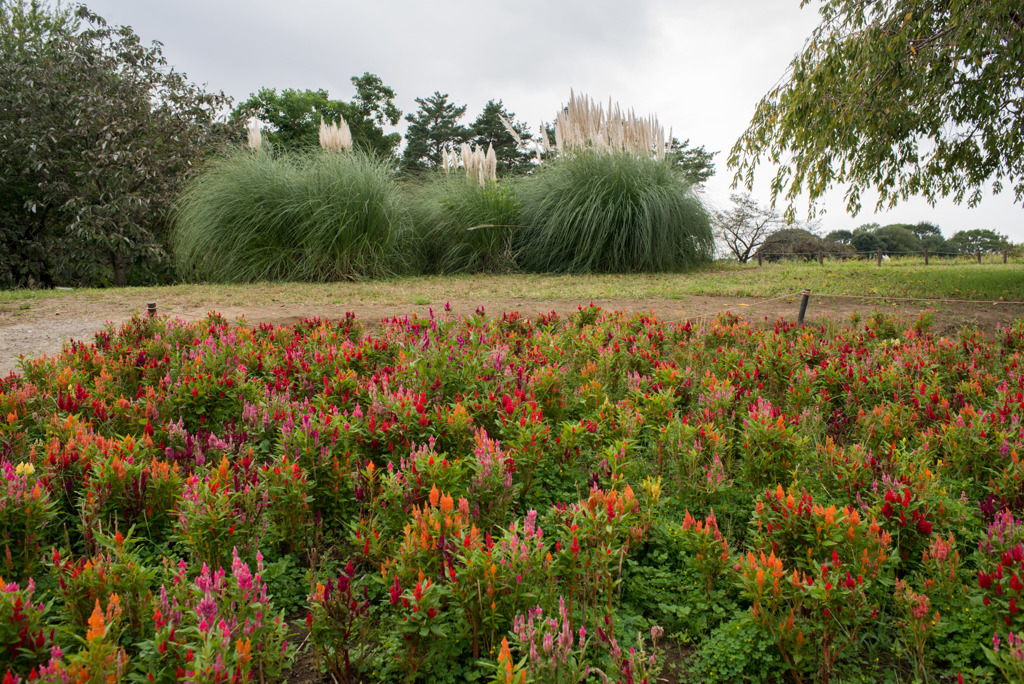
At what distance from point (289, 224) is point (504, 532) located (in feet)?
31.3

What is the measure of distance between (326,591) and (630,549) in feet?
2.74

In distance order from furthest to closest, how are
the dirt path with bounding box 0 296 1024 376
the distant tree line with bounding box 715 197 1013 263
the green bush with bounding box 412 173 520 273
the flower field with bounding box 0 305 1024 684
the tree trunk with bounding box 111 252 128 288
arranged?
the distant tree line with bounding box 715 197 1013 263
the tree trunk with bounding box 111 252 128 288
the green bush with bounding box 412 173 520 273
the dirt path with bounding box 0 296 1024 376
the flower field with bounding box 0 305 1024 684

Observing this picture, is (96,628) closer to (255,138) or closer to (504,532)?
(504,532)

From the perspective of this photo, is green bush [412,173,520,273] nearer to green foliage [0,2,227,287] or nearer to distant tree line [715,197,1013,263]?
green foliage [0,2,227,287]

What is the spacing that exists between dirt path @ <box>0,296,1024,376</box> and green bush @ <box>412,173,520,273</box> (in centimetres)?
473

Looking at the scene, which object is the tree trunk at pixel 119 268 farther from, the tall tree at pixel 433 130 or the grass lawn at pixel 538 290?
the tall tree at pixel 433 130

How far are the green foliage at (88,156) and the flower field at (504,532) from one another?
11825mm

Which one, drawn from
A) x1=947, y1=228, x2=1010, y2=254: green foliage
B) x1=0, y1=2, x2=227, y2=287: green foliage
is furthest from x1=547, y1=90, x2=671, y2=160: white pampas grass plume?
x1=947, y1=228, x2=1010, y2=254: green foliage

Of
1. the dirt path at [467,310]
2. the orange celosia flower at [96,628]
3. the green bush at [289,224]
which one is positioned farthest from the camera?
the green bush at [289,224]

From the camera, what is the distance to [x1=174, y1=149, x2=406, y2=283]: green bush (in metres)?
9.94

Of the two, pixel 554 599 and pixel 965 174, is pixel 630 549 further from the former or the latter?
pixel 965 174

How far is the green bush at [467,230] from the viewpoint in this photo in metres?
11.7

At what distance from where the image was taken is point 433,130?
39.7 metres

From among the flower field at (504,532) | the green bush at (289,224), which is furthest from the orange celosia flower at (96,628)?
the green bush at (289,224)
